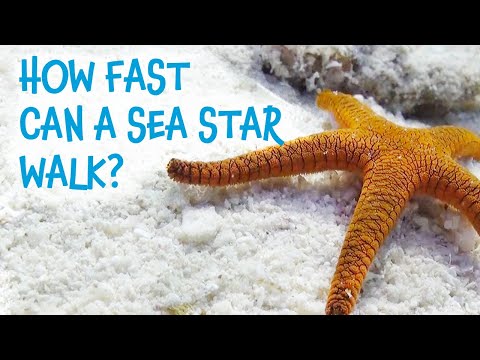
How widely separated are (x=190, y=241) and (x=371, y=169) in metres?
1.07

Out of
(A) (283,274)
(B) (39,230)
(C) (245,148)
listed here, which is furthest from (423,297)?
(B) (39,230)

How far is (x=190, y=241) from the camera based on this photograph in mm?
2689

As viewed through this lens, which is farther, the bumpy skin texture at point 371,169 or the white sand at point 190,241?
the bumpy skin texture at point 371,169

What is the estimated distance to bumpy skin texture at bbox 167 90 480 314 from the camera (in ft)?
8.53

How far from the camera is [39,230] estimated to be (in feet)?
8.63

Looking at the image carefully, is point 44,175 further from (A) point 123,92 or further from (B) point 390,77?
(B) point 390,77

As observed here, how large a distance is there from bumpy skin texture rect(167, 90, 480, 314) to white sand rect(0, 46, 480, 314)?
0.18m

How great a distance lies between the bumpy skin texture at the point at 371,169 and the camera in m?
2.60

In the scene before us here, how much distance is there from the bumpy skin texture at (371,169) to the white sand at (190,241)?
0.18 meters

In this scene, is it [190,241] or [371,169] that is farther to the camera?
[371,169]

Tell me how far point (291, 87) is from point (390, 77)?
Result: 809 millimetres

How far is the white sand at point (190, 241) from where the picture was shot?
245 cm

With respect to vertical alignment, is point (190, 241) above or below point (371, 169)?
below

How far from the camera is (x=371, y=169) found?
291cm
